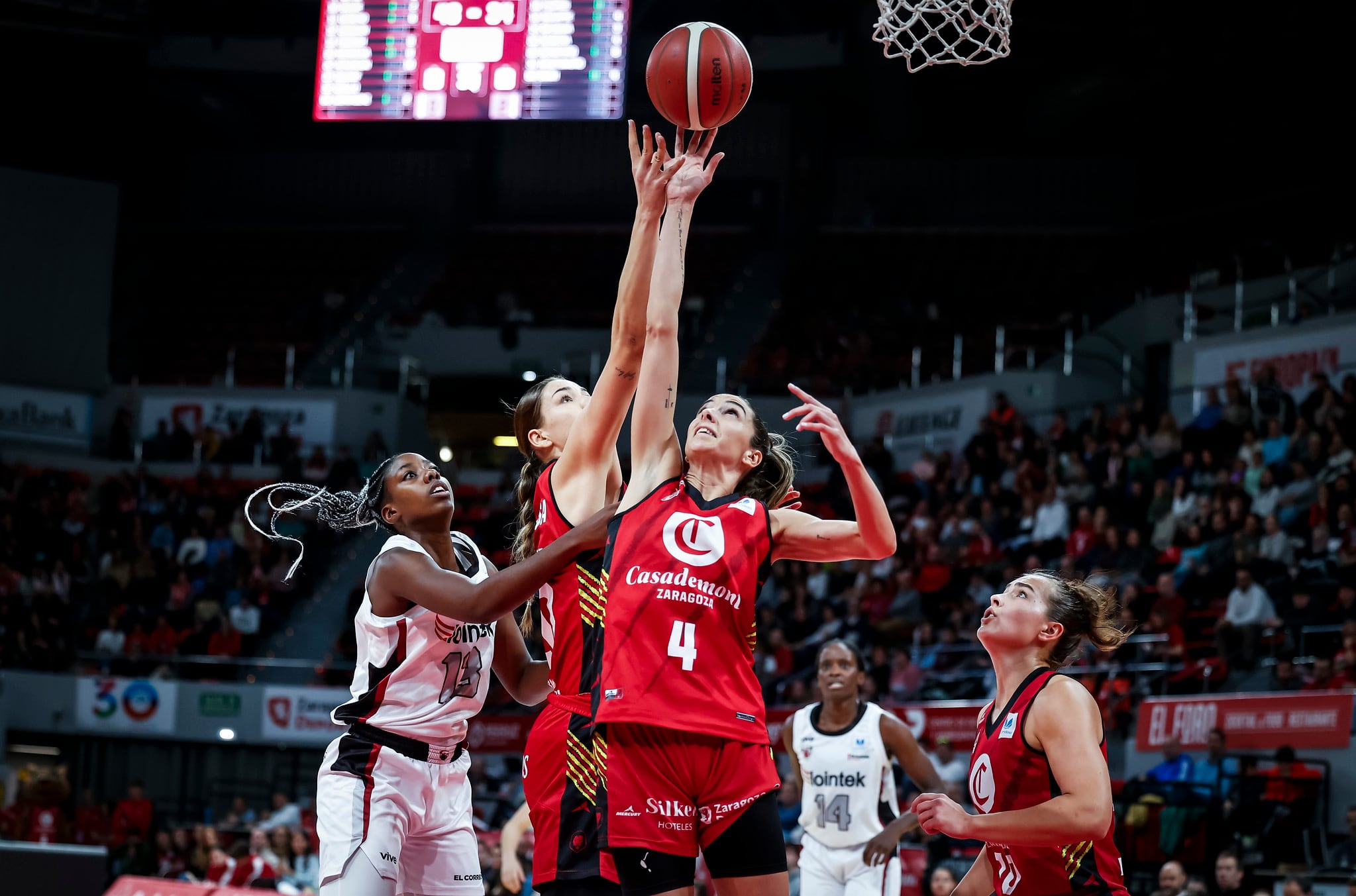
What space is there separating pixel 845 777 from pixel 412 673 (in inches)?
144

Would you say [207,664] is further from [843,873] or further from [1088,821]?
[1088,821]

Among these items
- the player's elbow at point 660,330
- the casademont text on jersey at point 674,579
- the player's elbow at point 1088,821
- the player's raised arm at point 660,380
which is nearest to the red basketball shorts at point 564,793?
the casademont text on jersey at point 674,579

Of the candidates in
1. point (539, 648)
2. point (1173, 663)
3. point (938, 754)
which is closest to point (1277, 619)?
point (1173, 663)

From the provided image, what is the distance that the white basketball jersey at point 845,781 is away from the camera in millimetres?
7875

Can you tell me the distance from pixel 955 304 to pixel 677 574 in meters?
20.5

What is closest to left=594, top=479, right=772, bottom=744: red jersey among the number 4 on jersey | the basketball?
the number 4 on jersey

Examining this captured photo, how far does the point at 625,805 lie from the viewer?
3.81 meters

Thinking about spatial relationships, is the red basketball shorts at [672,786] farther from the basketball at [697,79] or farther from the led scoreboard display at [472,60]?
the led scoreboard display at [472,60]

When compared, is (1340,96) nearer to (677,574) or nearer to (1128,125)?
(1128,125)

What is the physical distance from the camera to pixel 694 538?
4035mm

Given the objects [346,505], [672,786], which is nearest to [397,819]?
[346,505]

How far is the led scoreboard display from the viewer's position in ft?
43.5

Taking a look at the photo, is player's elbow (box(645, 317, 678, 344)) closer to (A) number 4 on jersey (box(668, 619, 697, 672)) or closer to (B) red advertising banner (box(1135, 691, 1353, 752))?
(A) number 4 on jersey (box(668, 619, 697, 672))

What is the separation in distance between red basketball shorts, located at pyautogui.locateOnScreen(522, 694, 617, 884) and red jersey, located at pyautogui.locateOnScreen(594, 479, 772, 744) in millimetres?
213
